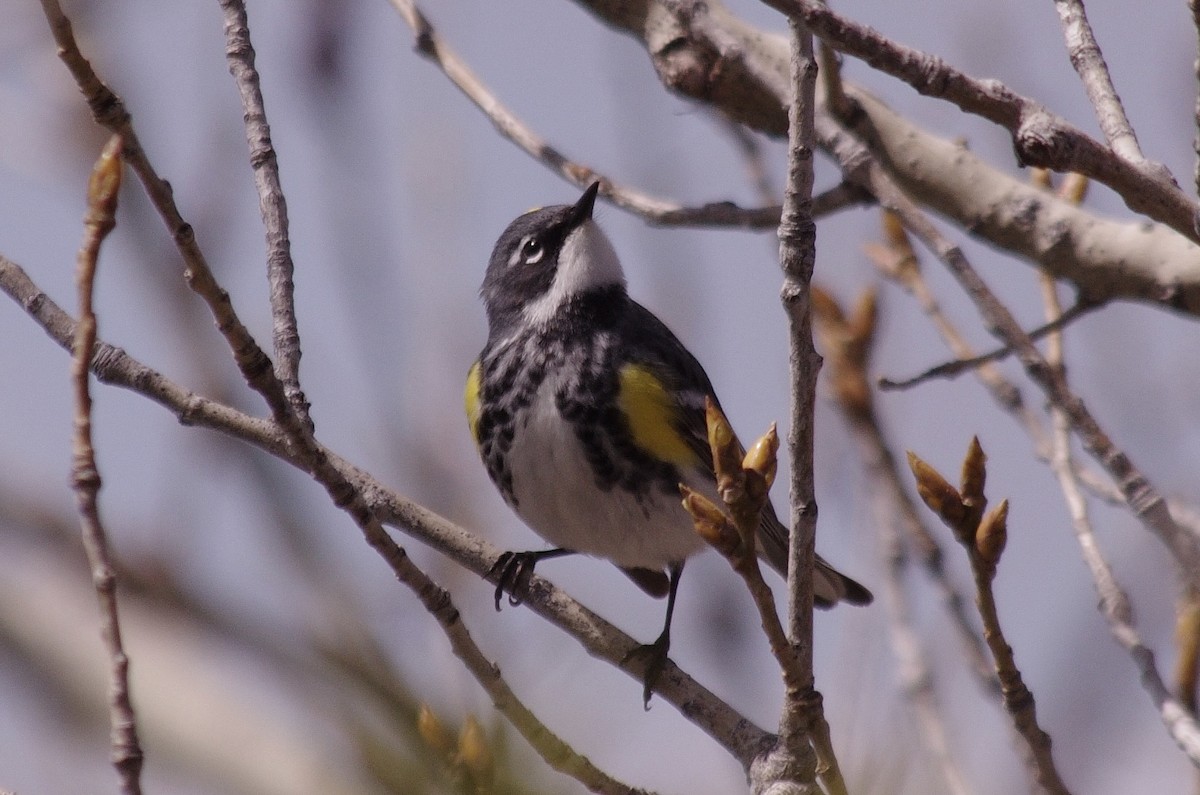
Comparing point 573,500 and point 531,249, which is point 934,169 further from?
point 531,249

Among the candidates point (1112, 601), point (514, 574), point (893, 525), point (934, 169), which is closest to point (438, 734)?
point (1112, 601)

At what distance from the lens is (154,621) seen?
14.9 feet

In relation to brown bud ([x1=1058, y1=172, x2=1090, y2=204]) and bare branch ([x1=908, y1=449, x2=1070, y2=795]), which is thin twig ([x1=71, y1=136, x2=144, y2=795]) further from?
brown bud ([x1=1058, y1=172, x2=1090, y2=204])

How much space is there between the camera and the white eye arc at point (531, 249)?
543 centimetres

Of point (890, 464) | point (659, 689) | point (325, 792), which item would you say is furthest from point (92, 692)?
point (890, 464)

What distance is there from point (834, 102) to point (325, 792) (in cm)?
245

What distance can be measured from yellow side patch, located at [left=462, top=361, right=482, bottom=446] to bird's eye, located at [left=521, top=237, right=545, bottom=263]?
53cm

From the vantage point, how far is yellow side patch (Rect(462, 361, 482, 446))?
4824 millimetres

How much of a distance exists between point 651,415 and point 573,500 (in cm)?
37

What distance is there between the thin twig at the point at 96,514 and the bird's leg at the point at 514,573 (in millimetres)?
1823

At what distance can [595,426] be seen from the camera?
4449mm

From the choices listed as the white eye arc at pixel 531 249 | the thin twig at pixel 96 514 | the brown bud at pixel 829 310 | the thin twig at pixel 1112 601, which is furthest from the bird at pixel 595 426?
the thin twig at pixel 96 514

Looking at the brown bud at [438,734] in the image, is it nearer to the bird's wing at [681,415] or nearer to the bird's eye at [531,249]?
the bird's wing at [681,415]

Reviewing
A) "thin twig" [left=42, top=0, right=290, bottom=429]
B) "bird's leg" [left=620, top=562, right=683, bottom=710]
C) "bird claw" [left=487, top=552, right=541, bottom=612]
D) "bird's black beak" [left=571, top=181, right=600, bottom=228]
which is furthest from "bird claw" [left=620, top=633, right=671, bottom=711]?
"bird's black beak" [left=571, top=181, right=600, bottom=228]
